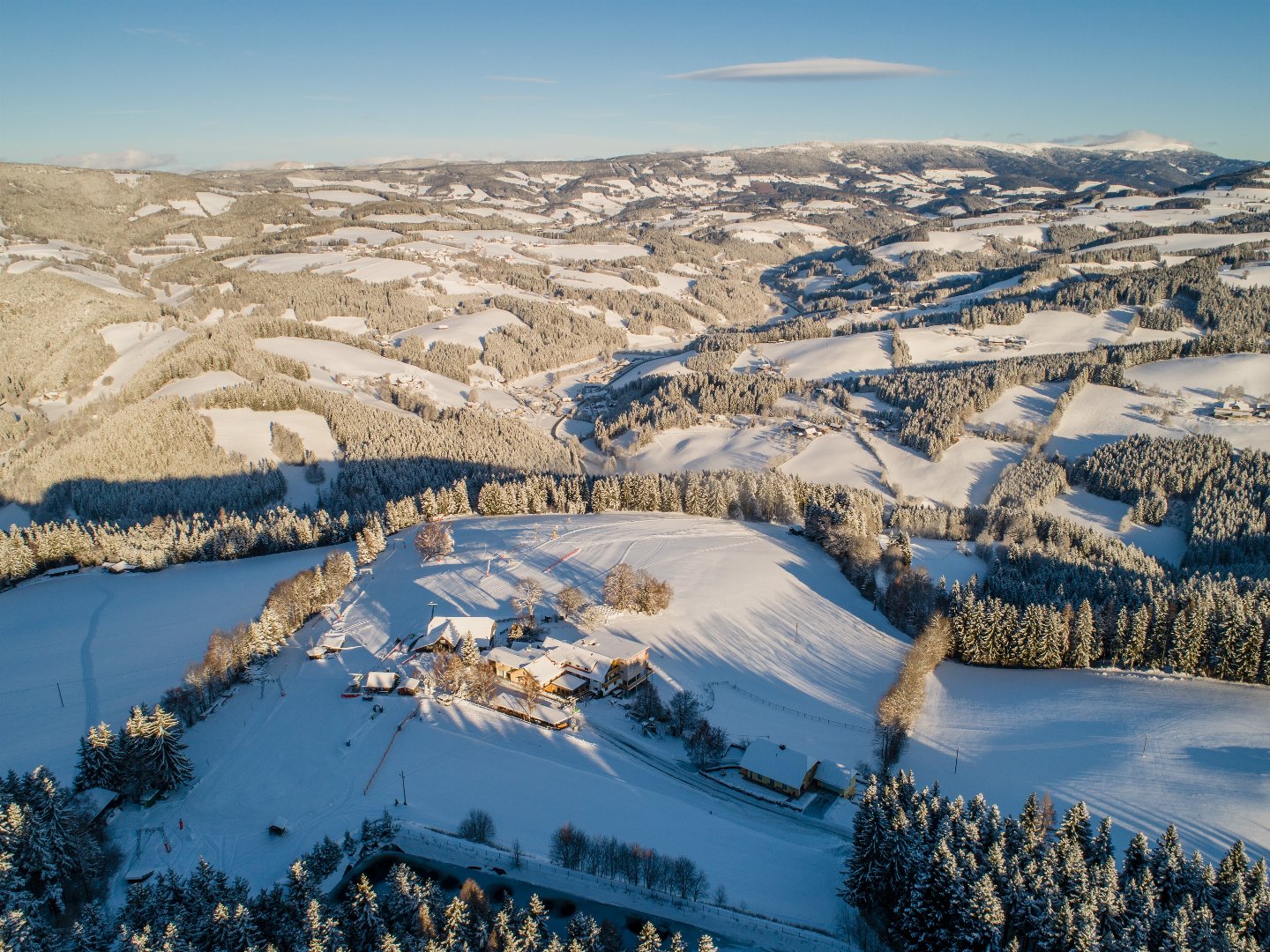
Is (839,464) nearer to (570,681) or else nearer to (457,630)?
(570,681)

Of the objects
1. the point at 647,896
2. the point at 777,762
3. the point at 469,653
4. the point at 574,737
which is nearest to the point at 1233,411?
the point at 777,762

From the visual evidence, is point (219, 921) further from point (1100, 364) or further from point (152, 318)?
point (152, 318)

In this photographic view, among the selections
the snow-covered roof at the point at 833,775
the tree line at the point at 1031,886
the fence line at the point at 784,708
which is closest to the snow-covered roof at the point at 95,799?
the fence line at the point at 784,708

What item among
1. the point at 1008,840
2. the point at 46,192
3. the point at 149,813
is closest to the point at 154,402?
the point at 149,813

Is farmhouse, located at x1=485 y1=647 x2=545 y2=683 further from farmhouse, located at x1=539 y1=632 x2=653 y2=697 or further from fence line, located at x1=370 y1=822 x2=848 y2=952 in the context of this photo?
fence line, located at x1=370 y1=822 x2=848 y2=952

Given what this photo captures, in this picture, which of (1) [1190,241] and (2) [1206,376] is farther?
(1) [1190,241]

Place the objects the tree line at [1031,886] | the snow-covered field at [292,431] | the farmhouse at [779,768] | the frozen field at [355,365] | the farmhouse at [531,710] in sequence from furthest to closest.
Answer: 1. the frozen field at [355,365]
2. the snow-covered field at [292,431]
3. the farmhouse at [531,710]
4. the farmhouse at [779,768]
5. the tree line at [1031,886]

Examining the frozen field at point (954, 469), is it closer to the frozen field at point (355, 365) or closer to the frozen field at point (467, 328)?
the frozen field at point (355, 365)
